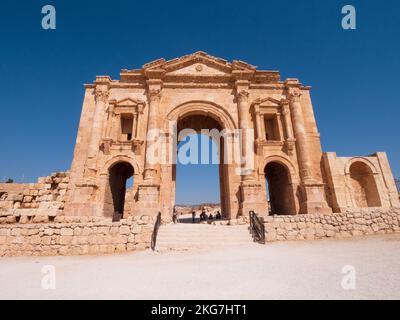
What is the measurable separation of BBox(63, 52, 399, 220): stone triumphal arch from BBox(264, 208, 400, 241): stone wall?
10.8ft

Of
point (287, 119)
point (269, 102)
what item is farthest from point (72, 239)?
point (269, 102)

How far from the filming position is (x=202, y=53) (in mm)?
17281

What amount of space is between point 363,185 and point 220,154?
10.4 metres

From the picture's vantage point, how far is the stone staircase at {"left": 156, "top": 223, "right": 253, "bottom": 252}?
29.6ft

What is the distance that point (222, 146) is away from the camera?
58.2 feet

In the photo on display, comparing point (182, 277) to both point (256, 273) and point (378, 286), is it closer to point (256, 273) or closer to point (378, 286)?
point (256, 273)

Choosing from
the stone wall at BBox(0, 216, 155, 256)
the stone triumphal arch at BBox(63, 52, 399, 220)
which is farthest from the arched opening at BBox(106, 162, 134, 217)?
the stone wall at BBox(0, 216, 155, 256)

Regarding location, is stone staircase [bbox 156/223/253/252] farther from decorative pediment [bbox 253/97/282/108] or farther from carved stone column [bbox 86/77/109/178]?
decorative pediment [bbox 253/97/282/108]

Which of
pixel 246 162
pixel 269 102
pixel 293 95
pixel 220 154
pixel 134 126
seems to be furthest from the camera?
pixel 220 154

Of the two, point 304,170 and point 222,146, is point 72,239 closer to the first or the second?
point 222,146

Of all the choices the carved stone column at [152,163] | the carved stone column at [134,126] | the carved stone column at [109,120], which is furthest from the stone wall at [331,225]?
the carved stone column at [109,120]

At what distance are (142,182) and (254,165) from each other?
7.51 m

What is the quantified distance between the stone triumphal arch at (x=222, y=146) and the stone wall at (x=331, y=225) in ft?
10.8
